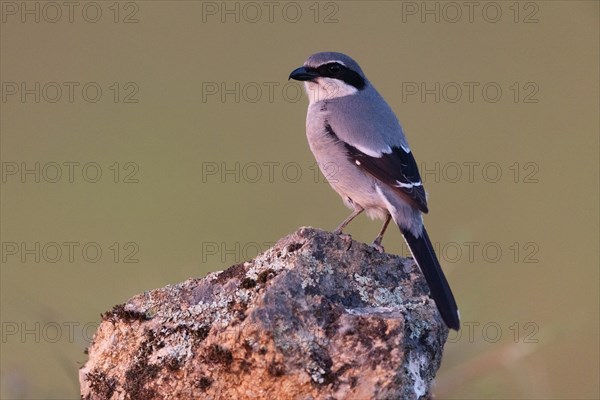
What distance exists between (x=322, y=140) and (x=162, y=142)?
7.12 metres

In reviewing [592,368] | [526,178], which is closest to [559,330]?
[592,368]

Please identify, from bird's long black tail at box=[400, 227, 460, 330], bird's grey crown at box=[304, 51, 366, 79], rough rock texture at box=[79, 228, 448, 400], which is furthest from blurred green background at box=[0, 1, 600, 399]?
bird's grey crown at box=[304, 51, 366, 79]

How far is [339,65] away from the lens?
6.43m

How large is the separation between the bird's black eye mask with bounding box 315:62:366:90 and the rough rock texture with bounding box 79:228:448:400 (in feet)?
7.80

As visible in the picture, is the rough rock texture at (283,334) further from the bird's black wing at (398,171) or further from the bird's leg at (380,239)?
the bird's black wing at (398,171)

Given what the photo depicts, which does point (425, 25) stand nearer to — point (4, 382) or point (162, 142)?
point (162, 142)

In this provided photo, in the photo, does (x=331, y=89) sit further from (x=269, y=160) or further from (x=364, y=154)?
(x=269, y=160)

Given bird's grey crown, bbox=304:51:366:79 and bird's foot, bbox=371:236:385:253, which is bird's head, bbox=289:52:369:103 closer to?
bird's grey crown, bbox=304:51:366:79

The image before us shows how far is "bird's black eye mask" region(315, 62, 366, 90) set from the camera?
21.1ft

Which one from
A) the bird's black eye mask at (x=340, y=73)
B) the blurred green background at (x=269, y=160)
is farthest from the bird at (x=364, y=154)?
the blurred green background at (x=269, y=160)

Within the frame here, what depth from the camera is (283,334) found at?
3475mm

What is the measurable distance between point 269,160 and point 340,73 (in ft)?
15.7

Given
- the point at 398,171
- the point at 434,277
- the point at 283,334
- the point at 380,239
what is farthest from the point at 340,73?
the point at 283,334

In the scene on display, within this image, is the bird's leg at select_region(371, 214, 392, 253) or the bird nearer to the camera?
the bird's leg at select_region(371, 214, 392, 253)
